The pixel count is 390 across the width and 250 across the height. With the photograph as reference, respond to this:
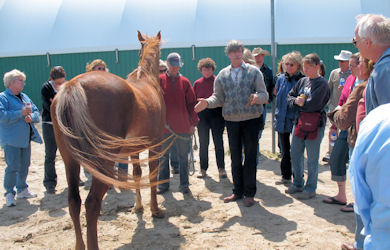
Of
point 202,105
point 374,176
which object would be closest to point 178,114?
point 202,105

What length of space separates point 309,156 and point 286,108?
881 millimetres

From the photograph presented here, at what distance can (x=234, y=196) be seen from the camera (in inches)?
161

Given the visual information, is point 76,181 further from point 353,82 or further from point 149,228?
point 353,82

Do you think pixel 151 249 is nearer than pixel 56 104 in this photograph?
No

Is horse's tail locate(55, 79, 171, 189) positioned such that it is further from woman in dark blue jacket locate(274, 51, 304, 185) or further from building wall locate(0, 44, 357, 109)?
building wall locate(0, 44, 357, 109)

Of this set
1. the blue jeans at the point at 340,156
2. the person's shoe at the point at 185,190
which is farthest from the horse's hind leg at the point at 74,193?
the blue jeans at the point at 340,156

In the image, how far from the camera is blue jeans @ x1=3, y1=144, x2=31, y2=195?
4.23m

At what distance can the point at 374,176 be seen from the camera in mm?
1139

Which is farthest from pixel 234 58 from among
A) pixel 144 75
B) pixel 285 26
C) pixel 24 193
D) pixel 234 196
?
pixel 285 26

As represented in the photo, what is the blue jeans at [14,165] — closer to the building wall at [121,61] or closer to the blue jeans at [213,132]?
the blue jeans at [213,132]

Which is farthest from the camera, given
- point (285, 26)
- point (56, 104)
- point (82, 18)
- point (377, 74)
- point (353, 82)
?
point (82, 18)

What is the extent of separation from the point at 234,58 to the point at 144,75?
47.4 inches

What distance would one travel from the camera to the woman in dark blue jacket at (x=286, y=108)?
449 centimetres

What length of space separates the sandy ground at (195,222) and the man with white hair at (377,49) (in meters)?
1.57
